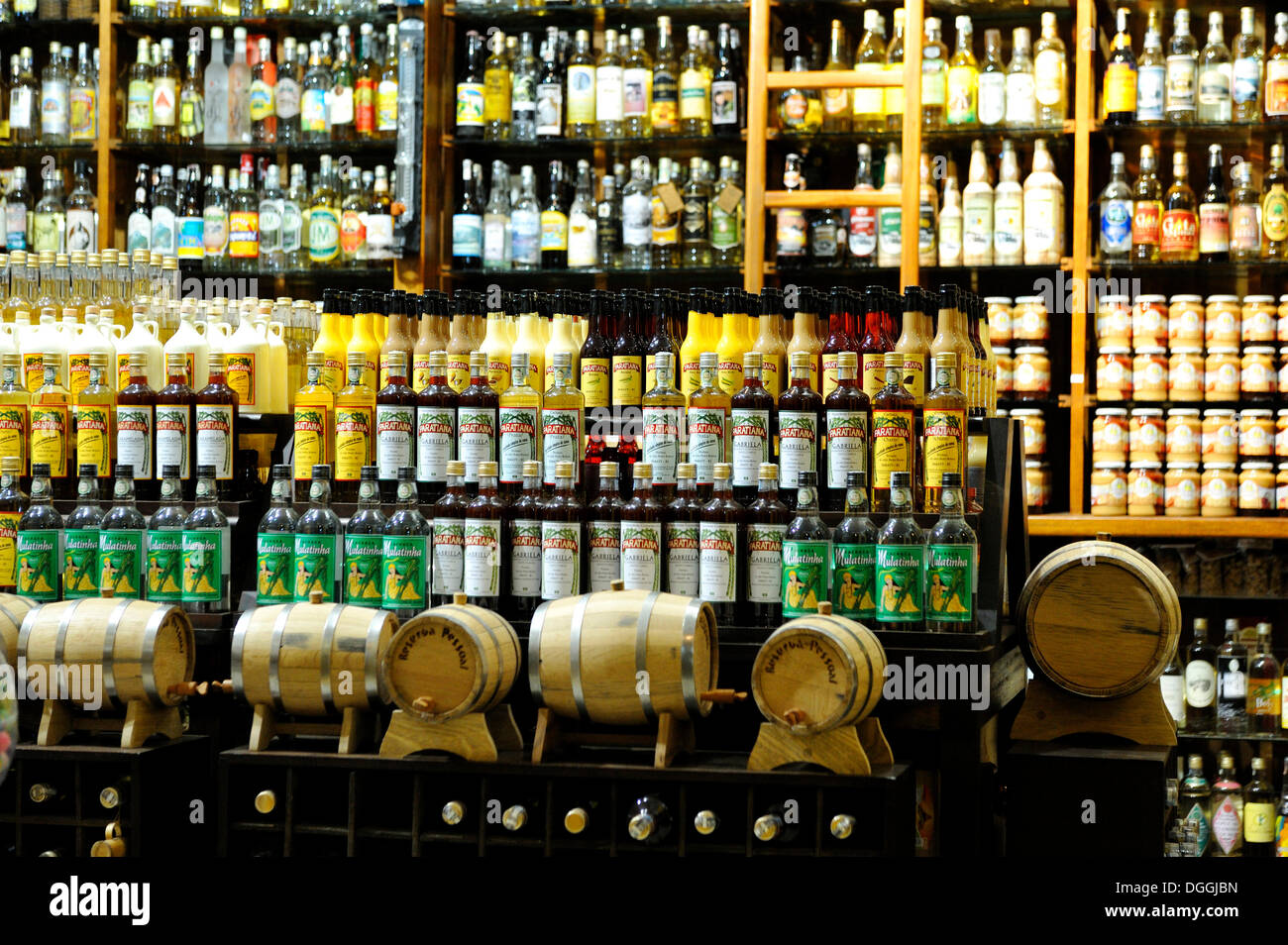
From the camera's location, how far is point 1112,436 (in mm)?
4719

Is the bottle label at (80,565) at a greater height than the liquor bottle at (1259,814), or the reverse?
the bottle label at (80,565)

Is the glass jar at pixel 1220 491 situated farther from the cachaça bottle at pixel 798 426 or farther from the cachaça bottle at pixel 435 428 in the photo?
the cachaça bottle at pixel 435 428

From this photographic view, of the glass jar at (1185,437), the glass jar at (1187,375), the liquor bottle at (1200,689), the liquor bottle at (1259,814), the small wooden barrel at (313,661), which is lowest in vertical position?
the liquor bottle at (1259,814)

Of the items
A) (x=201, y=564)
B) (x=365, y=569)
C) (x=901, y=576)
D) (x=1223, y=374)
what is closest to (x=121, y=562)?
(x=201, y=564)

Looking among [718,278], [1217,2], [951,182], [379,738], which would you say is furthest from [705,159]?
[379,738]

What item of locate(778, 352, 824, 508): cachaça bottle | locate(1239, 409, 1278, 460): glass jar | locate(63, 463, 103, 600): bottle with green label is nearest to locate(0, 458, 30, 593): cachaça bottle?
locate(63, 463, 103, 600): bottle with green label

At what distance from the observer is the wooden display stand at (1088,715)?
9.89ft

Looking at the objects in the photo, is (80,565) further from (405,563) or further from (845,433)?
(845,433)

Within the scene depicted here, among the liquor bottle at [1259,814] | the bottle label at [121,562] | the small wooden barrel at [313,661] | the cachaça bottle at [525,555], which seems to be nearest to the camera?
the small wooden barrel at [313,661]

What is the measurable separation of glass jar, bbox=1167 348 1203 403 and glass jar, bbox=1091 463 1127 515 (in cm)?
28

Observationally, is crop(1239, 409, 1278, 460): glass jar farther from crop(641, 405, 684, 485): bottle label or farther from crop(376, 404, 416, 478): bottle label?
crop(376, 404, 416, 478): bottle label

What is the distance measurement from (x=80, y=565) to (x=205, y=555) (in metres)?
0.28

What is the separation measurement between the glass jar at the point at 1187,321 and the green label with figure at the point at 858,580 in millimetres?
2205

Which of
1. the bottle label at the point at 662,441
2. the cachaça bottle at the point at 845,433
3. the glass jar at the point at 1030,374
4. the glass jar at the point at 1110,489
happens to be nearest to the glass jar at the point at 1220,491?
the glass jar at the point at 1110,489
